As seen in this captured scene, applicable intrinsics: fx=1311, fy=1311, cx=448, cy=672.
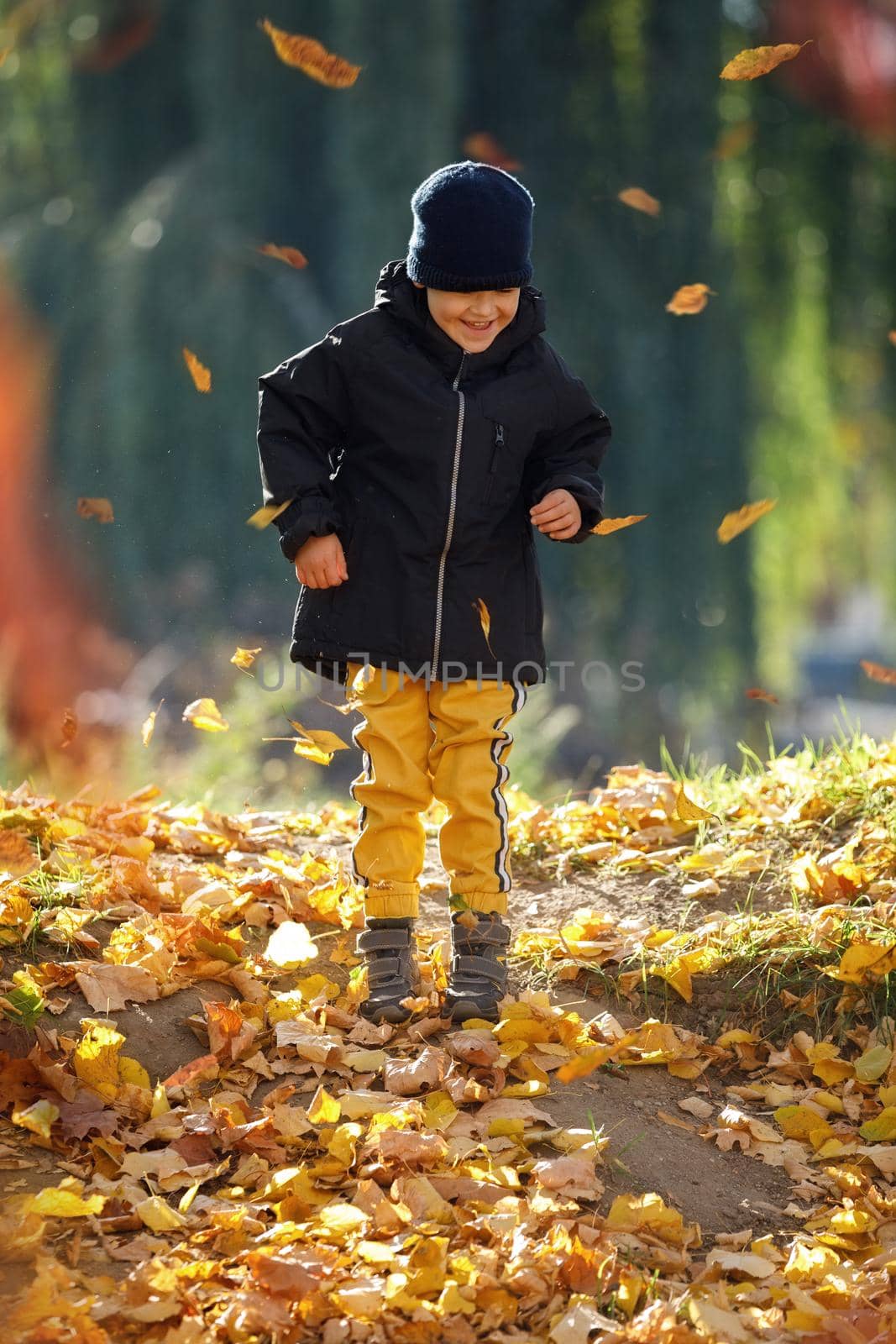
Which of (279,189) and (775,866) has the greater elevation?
(279,189)

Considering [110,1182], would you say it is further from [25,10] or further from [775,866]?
[25,10]

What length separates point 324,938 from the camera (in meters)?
2.35

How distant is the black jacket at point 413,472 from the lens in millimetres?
2092

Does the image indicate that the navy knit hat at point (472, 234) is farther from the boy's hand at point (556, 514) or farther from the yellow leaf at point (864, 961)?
the yellow leaf at point (864, 961)

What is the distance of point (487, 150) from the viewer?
18.2 feet

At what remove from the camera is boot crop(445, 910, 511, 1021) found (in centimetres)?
210

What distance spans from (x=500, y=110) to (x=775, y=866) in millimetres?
4228

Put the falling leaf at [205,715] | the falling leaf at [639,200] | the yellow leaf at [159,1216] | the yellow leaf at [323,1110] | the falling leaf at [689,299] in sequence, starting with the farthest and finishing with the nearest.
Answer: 1. the falling leaf at [639,200]
2. the falling leaf at [689,299]
3. the falling leaf at [205,715]
4. the yellow leaf at [323,1110]
5. the yellow leaf at [159,1216]

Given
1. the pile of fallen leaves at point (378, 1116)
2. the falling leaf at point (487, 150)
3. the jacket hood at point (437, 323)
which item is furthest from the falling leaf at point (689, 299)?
the jacket hood at point (437, 323)

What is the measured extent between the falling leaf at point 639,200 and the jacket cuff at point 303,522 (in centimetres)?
364

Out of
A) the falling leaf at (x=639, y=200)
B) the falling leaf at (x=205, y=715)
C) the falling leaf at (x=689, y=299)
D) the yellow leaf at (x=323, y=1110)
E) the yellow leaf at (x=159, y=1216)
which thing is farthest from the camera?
the falling leaf at (x=639, y=200)

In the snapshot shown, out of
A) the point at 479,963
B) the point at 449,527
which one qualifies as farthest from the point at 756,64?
the point at 479,963

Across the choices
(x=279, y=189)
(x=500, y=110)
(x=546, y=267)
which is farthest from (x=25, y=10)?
(x=546, y=267)

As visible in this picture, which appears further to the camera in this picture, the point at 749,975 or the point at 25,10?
the point at 25,10
